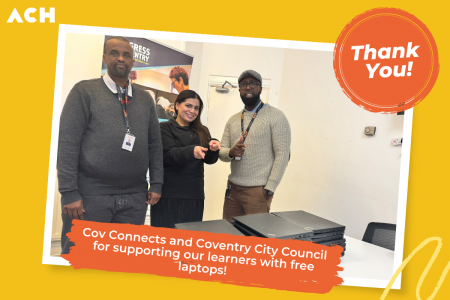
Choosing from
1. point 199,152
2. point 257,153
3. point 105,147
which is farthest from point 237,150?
point 105,147

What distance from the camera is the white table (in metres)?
1.00

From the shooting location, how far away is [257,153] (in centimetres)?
192

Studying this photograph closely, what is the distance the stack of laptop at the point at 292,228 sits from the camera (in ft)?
3.12

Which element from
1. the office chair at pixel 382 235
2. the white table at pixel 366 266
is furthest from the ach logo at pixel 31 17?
the office chair at pixel 382 235

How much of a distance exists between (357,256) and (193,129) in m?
1.24

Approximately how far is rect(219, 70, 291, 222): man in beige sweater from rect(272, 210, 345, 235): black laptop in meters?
0.69

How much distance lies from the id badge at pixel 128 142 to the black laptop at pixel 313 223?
2.76ft

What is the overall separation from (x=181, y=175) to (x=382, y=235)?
1325 millimetres

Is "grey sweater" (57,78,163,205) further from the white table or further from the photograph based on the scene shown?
the white table

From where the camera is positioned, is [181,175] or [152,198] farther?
[181,175]

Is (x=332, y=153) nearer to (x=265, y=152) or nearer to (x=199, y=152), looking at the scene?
(x=265, y=152)

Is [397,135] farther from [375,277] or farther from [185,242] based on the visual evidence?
[185,242]

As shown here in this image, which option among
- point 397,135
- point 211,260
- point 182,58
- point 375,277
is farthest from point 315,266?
point 182,58

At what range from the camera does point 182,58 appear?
108 inches
